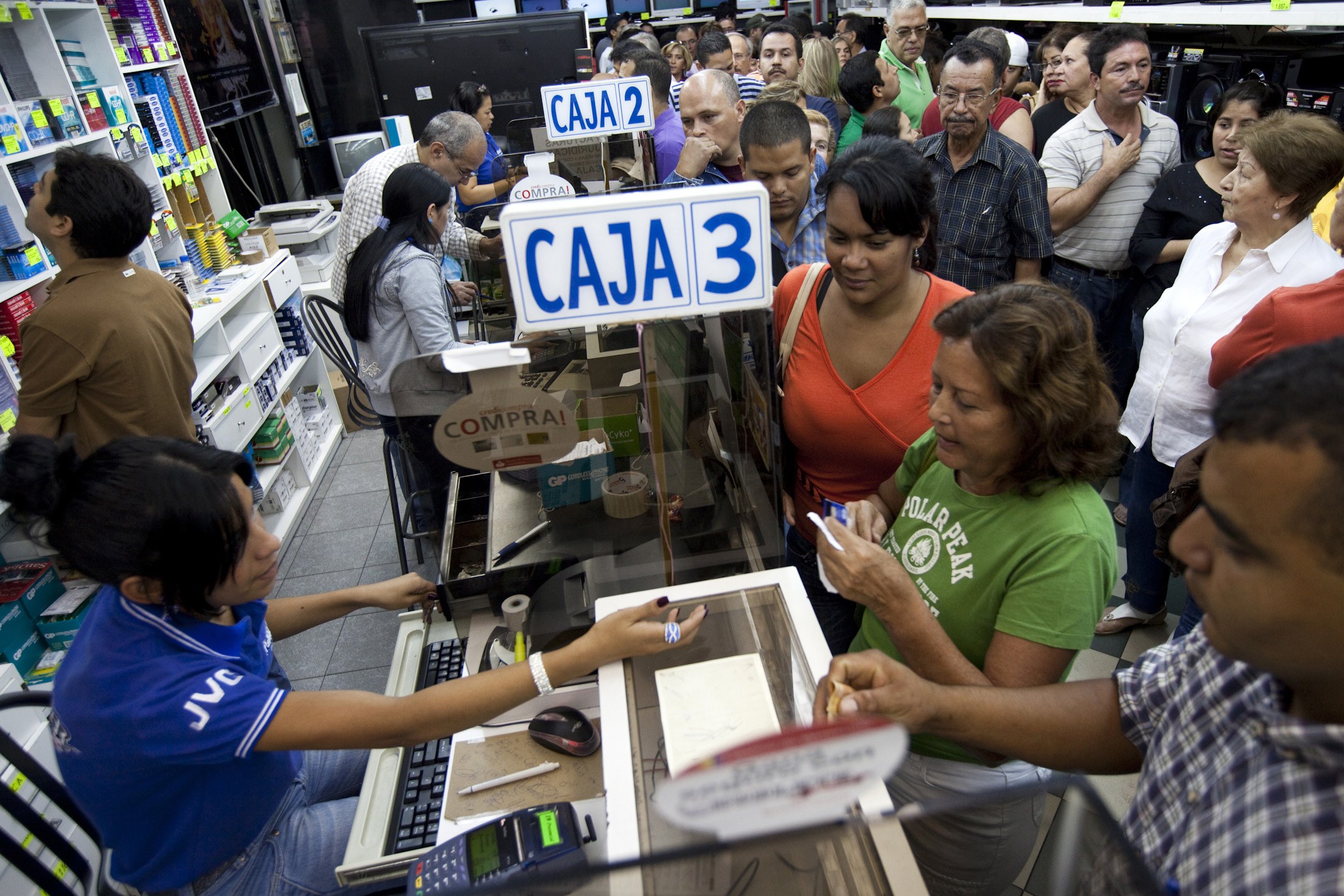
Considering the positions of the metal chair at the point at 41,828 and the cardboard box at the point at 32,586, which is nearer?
the metal chair at the point at 41,828

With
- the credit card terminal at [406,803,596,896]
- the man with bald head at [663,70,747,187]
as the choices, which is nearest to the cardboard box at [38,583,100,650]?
the credit card terminal at [406,803,596,896]

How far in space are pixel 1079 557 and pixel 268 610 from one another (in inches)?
62.2

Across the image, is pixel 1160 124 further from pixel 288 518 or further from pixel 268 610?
pixel 288 518

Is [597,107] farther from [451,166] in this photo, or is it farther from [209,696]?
[209,696]

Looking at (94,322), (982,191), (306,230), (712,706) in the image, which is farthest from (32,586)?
(982,191)

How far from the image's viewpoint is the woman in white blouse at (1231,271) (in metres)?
1.95

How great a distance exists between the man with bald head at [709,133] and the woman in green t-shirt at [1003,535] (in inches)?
86.4

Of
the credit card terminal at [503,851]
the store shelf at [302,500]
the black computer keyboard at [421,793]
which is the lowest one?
the store shelf at [302,500]

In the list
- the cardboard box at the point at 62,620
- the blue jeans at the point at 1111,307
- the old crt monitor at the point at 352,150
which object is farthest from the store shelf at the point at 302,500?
the blue jeans at the point at 1111,307

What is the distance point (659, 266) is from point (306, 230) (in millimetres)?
4705

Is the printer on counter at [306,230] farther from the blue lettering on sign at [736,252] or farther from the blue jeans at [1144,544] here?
the blue jeans at [1144,544]

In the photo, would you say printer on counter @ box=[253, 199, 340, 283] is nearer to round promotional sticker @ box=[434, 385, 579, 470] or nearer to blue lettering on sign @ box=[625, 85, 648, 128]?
blue lettering on sign @ box=[625, 85, 648, 128]

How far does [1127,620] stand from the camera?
264 cm

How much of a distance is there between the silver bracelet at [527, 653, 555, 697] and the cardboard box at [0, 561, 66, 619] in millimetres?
2314
